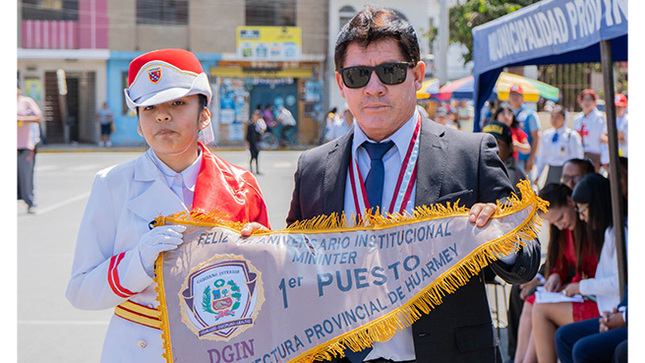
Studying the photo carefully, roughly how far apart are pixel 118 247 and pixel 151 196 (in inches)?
8.0

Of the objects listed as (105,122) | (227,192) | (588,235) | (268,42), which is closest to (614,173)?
(588,235)

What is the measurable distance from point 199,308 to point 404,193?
2.42ft

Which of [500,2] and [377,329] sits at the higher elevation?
[500,2]

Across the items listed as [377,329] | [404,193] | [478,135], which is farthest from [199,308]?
[478,135]

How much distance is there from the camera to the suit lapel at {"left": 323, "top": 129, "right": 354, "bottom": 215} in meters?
2.36

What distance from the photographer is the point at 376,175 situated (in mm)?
2316

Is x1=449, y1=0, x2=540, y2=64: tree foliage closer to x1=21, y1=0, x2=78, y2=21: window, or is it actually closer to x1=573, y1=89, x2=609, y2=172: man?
x1=573, y1=89, x2=609, y2=172: man

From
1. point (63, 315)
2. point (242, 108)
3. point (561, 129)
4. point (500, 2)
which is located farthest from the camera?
point (242, 108)

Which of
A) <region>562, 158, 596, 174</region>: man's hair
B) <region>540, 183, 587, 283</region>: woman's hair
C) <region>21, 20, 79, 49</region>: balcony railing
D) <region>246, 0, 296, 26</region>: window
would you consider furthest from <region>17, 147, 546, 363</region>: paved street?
<region>246, 0, 296, 26</region>: window

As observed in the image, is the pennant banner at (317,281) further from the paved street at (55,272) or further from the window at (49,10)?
the window at (49,10)

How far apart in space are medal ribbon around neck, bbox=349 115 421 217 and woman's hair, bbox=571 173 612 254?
2.82m

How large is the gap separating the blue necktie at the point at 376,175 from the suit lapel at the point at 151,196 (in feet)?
2.16

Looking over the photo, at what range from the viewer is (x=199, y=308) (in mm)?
2221

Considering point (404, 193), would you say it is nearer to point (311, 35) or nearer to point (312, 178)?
point (312, 178)
